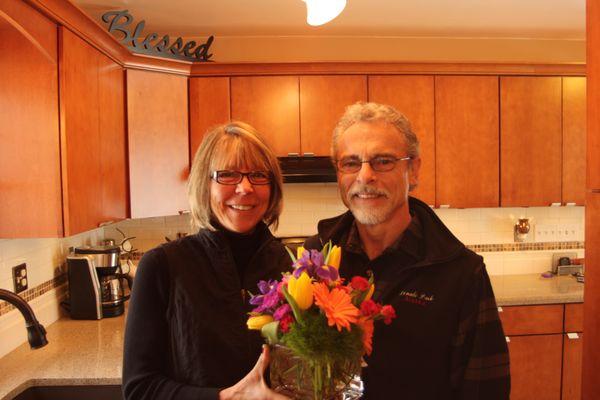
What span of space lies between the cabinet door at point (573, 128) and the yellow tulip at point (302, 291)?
3.05 meters

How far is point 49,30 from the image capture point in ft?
6.23

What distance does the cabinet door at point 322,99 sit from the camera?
3125 mm

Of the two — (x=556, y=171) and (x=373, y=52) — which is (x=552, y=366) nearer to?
(x=556, y=171)

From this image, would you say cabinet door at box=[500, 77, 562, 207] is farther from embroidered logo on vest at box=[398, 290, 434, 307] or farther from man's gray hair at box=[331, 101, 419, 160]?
embroidered logo on vest at box=[398, 290, 434, 307]

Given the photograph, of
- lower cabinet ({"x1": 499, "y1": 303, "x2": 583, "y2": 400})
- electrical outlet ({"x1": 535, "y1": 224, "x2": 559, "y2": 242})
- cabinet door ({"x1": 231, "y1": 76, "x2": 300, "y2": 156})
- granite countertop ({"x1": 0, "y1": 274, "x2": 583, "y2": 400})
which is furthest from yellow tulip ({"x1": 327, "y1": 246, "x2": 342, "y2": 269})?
electrical outlet ({"x1": 535, "y1": 224, "x2": 559, "y2": 242})

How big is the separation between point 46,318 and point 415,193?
2.35 m

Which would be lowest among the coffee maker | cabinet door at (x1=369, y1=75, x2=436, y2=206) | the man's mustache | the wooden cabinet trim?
the wooden cabinet trim

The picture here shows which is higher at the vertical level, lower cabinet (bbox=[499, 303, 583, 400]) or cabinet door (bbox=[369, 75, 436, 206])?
cabinet door (bbox=[369, 75, 436, 206])

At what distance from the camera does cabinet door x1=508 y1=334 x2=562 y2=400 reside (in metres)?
2.93

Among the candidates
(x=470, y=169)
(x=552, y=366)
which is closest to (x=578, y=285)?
(x=552, y=366)

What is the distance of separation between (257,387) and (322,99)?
2.45 metres

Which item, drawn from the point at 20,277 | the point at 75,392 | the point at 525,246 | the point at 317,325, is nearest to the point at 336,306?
the point at 317,325

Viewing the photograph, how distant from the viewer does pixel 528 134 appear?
10.5 ft

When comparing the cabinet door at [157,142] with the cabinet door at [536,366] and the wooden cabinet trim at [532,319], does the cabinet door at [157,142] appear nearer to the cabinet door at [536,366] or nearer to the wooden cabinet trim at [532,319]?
the wooden cabinet trim at [532,319]
